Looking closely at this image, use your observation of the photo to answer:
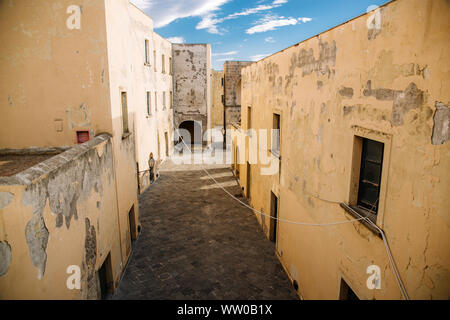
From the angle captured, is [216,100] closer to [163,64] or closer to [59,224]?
[163,64]

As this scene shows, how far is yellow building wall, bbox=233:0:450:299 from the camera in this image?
292 cm

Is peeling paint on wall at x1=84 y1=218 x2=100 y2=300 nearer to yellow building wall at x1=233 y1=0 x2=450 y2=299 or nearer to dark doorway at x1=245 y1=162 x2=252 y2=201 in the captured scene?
yellow building wall at x1=233 y1=0 x2=450 y2=299

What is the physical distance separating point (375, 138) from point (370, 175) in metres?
0.68

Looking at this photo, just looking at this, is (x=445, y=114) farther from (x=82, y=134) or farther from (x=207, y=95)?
(x=207, y=95)

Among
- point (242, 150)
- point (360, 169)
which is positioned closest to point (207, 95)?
point (242, 150)

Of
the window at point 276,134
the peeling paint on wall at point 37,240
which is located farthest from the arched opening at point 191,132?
the peeling paint on wall at point 37,240

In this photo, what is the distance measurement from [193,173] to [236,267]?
1055 centimetres

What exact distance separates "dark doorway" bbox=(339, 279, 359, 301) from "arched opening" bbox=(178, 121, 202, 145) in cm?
2248

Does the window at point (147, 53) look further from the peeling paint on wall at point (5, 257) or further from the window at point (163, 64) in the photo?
the peeling paint on wall at point (5, 257)

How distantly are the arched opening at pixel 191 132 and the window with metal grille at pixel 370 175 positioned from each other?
2255 cm

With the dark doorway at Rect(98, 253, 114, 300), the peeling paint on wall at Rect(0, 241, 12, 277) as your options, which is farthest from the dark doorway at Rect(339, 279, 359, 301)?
the dark doorway at Rect(98, 253, 114, 300)

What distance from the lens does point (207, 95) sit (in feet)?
84.6

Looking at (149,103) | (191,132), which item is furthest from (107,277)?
(191,132)

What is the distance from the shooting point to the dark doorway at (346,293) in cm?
490
